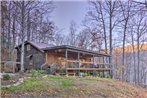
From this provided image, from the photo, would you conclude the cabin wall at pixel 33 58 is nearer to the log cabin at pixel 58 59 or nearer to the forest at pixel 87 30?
the log cabin at pixel 58 59

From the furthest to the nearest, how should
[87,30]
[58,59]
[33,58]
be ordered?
1. [87,30]
2. [33,58]
3. [58,59]

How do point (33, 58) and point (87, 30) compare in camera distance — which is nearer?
point (33, 58)

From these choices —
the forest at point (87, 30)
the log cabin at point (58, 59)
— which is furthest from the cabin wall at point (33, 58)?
the forest at point (87, 30)

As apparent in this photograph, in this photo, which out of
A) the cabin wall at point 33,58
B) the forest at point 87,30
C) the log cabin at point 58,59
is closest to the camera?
the log cabin at point 58,59

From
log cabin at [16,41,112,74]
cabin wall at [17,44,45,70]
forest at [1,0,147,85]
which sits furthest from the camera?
cabin wall at [17,44,45,70]

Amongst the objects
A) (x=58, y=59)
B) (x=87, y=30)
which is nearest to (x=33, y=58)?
(x=58, y=59)

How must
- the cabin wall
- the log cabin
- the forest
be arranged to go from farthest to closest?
the cabin wall, the forest, the log cabin

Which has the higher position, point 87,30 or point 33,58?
point 87,30

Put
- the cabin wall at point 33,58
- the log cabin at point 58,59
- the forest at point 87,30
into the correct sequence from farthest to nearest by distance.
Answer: the cabin wall at point 33,58 < the forest at point 87,30 < the log cabin at point 58,59

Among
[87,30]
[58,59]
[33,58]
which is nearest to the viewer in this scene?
[58,59]

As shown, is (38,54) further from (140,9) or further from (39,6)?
(140,9)

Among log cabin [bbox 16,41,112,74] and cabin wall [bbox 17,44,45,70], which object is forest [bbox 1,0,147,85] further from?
log cabin [bbox 16,41,112,74]

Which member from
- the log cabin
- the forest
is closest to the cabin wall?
the log cabin

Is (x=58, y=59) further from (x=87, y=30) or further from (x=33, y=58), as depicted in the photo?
(x=87, y=30)
